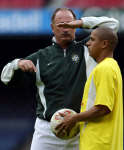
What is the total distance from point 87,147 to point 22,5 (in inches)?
331

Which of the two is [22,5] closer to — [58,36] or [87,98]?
[58,36]

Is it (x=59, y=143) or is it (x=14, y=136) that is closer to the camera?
(x=59, y=143)

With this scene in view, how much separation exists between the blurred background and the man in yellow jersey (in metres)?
6.70

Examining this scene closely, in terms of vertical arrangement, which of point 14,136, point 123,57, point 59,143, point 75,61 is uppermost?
point 75,61

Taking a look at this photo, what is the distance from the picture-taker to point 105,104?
3812 mm

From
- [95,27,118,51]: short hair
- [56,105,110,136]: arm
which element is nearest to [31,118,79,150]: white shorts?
[56,105,110,136]: arm

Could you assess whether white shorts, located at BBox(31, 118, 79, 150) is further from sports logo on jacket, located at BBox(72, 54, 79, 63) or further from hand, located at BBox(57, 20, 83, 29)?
hand, located at BBox(57, 20, 83, 29)

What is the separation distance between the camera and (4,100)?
1595 centimetres

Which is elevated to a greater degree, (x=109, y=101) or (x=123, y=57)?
(x=109, y=101)

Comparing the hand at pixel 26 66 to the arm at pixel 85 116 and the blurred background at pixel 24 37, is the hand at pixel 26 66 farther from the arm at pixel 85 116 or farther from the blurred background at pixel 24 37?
the blurred background at pixel 24 37

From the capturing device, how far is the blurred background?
37.0 feet

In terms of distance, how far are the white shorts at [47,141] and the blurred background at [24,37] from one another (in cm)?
637

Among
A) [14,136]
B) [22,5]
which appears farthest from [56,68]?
[14,136]

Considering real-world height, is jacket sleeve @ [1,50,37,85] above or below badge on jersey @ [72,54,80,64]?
below
